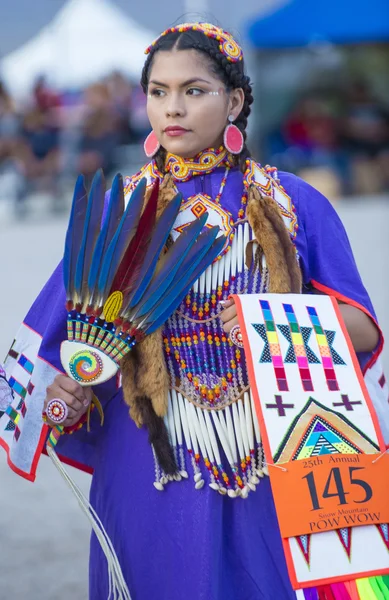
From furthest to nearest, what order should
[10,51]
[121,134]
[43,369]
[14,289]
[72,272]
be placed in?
[10,51]
[121,134]
[14,289]
[43,369]
[72,272]

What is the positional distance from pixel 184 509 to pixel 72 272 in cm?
68

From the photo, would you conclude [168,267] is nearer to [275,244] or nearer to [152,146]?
[275,244]

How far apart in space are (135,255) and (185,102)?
1.35 feet

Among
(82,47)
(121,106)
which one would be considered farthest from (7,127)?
(82,47)

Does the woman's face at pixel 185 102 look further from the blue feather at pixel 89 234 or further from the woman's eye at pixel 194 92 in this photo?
the blue feather at pixel 89 234

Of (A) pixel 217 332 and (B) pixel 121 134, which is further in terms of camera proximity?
(B) pixel 121 134

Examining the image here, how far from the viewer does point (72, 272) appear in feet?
9.02

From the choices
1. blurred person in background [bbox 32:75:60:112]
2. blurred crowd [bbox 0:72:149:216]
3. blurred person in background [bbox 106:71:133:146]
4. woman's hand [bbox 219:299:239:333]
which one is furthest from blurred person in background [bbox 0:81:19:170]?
woman's hand [bbox 219:299:239:333]

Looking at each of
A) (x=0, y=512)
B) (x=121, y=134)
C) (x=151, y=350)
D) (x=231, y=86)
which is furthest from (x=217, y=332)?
(x=121, y=134)

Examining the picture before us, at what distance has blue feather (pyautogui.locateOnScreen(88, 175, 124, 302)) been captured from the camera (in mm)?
2719

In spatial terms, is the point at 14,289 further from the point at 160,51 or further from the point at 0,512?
the point at 160,51

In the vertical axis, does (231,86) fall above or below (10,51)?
below

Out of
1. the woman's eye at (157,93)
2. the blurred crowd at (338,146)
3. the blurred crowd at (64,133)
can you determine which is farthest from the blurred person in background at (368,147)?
the woman's eye at (157,93)

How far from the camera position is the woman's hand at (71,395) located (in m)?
2.78
